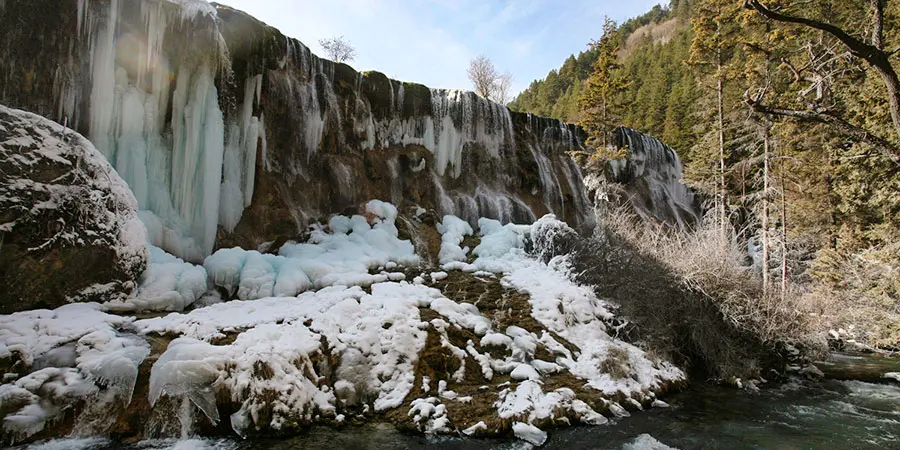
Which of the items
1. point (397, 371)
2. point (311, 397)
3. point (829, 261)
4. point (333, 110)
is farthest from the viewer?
point (333, 110)

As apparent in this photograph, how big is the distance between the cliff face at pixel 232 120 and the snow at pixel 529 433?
9003 millimetres

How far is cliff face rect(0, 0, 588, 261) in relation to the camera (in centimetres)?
976

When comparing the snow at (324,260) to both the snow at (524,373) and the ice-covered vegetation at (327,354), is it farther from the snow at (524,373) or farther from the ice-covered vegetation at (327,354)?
the snow at (524,373)

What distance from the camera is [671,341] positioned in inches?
362

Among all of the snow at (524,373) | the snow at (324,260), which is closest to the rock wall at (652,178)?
the snow at (324,260)

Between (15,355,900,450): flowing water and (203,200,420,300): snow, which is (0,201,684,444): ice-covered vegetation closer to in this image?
(203,200,420,300): snow

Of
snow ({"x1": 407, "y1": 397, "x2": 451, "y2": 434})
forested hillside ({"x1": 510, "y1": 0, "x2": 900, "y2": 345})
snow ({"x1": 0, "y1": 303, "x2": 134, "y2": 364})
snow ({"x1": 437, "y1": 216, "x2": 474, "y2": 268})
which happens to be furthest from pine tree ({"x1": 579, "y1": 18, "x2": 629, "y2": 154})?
snow ({"x1": 0, "y1": 303, "x2": 134, "y2": 364})

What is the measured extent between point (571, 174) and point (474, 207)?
25.4 feet

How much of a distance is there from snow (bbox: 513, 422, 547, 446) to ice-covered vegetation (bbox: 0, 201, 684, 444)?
0.07 feet

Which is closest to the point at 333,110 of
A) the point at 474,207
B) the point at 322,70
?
the point at 322,70

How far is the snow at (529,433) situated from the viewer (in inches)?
229

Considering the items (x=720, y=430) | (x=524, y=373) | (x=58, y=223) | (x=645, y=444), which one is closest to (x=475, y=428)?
(x=524, y=373)

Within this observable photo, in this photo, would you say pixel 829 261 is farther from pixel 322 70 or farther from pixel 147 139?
pixel 147 139

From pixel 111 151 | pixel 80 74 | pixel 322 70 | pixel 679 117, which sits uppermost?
pixel 679 117
